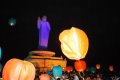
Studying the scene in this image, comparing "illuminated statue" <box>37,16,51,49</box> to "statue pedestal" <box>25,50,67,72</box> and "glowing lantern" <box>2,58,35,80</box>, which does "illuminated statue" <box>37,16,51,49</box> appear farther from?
"glowing lantern" <box>2,58,35,80</box>

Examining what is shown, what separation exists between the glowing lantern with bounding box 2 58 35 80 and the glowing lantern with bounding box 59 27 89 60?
107 cm

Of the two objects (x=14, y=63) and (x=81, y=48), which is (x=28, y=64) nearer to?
(x=14, y=63)

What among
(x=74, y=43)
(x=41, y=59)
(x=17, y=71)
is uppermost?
(x=74, y=43)

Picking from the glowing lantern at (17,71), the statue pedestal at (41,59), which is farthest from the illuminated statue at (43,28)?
the glowing lantern at (17,71)

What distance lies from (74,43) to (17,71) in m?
1.51

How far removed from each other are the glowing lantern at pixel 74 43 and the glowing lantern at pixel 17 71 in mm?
1065

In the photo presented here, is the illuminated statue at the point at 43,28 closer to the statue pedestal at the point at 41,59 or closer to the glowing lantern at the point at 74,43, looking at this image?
the statue pedestal at the point at 41,59

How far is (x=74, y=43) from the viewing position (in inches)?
233

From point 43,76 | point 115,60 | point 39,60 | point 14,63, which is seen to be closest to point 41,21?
point 39,60

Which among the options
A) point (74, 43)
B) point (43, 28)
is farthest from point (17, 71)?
point (43, 28)

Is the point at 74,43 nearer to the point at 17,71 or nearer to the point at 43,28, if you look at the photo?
the point at 17,71

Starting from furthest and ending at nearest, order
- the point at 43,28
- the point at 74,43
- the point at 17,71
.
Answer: the point at 43,28 < the point at 17,71 < the point at 74,43

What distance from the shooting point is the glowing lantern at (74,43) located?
5.91m

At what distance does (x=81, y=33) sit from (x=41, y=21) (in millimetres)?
15042
